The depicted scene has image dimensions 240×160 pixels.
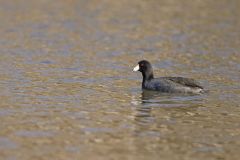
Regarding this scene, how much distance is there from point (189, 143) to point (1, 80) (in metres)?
7.86

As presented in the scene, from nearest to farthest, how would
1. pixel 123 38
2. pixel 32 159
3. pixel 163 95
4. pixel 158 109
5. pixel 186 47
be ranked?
1. pixel 32 159
2. pixel 158 109
3. pixel 163 95
4. pixel 186 47
5. pixel 123 38

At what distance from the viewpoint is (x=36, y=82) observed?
2011cm

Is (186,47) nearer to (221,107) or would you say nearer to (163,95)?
(163,95)

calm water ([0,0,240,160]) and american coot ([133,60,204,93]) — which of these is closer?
calm water ([0,0,240,160])

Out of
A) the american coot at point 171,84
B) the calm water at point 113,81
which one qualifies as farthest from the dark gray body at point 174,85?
the calm water at point 113,81

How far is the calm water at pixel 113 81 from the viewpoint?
13.6 meters

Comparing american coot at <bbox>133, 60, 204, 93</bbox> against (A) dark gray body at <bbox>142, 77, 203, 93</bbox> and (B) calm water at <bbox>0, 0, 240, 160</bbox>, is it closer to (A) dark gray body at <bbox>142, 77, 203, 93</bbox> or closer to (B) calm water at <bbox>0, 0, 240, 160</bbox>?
(A) dark gray body at <bbox>142, 77, 203, 93</bbox>

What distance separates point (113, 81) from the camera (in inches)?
819

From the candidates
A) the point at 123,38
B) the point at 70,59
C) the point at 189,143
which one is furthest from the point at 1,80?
the point at 123,38

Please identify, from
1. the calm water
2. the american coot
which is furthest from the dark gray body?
the calm water

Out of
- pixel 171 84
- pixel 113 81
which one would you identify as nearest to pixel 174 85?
pixel 171 84

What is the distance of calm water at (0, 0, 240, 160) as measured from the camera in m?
13.6

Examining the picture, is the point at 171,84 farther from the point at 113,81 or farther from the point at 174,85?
the point at 113,81

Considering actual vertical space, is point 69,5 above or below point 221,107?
above
